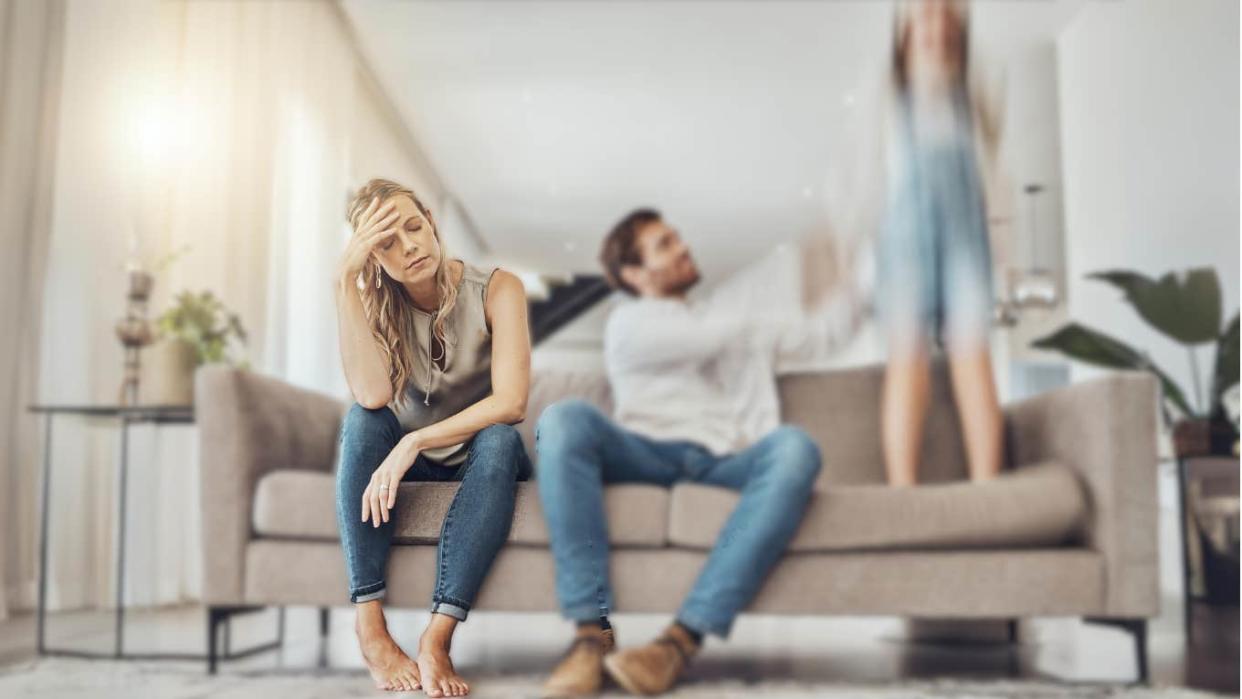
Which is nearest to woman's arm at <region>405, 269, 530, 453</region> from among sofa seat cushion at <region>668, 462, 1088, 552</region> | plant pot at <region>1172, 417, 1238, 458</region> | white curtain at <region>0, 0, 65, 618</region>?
white curtain at <region>0, 0, 65, 618</region>

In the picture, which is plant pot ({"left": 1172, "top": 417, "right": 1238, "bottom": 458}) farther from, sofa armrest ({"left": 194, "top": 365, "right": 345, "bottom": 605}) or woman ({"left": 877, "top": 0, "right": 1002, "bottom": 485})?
sofa armrest ({"left": 194, "top": 365, "right": 345, "bottom": 605})

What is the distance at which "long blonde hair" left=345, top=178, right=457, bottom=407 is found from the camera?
273 millimetres

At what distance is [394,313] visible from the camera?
0.27 meters

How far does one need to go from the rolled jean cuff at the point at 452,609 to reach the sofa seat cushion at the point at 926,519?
1.28 m

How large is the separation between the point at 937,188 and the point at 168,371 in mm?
1843

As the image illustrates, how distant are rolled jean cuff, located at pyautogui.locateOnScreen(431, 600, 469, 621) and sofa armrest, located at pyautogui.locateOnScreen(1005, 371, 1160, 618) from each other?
5.10 feet

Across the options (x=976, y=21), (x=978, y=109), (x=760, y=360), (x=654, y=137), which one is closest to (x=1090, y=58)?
(x=978, y=109)

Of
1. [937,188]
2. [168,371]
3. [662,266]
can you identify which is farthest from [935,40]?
[168,371]

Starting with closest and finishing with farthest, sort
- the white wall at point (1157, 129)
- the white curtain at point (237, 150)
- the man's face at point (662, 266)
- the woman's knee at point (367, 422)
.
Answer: the woman's knee at point (367, 422)
the white curtain at point (237, 150)
the white wall at point (1157, 129)
the man's face at point (662, 266)

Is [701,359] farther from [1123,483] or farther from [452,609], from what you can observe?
[1123,483]

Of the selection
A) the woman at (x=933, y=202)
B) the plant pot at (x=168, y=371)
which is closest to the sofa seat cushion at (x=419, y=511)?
the woman at (x=933, y=202)

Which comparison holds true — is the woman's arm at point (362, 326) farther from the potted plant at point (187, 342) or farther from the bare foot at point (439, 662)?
the potted plant at point (187, 342)

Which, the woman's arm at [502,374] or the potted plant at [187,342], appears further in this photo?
the potted plant at [187,342]

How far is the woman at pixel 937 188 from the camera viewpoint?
902mm
